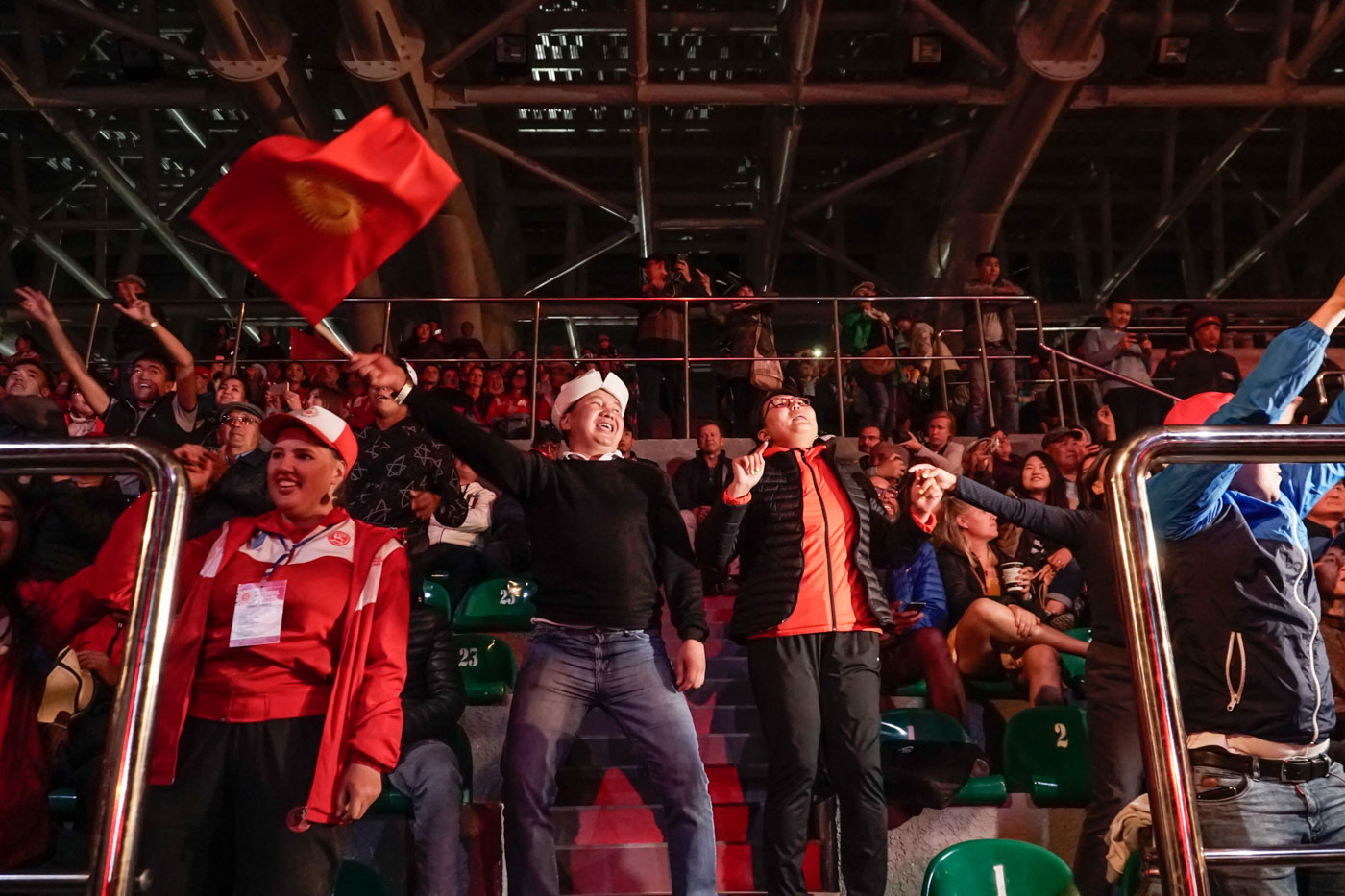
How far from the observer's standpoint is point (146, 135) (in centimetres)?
1097

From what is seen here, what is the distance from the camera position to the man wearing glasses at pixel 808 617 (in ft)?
Result: 9.68

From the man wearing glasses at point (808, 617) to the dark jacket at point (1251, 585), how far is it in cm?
80

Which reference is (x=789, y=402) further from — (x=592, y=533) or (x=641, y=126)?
(x=641, y=126)

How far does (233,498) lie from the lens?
354 centimetres

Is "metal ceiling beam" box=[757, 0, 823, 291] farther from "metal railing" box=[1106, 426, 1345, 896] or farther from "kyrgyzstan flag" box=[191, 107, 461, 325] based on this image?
"metal railing" box=[1106, 426, 1345, 896]

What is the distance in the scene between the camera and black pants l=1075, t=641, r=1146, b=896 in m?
2.90

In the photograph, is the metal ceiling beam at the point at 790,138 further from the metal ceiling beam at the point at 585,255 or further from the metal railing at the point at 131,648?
the metal railing at the point at 131,648

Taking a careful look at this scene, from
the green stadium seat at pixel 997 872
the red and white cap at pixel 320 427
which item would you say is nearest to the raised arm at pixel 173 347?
the red and white cap at pixel 320 427

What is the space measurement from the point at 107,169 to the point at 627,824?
33.7ft

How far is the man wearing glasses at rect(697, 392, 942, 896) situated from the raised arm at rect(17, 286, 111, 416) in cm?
365

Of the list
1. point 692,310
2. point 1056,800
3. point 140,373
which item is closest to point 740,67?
point 692,310

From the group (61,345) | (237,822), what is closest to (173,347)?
(61,345)

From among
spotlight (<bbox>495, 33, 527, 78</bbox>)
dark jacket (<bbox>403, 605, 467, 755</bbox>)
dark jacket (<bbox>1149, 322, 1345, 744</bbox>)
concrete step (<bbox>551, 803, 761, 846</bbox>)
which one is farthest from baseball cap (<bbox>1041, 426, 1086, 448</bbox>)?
spotlight (<bbox>495, 33, 527, 78</bbox>)

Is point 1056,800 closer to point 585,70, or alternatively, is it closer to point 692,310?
point 692,310
